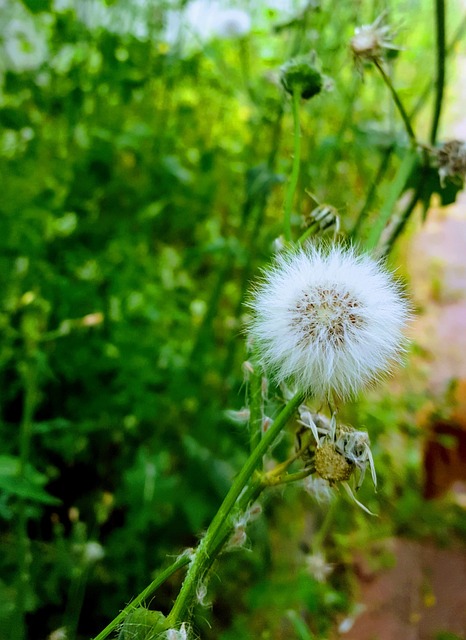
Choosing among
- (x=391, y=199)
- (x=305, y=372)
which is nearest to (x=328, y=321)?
(x=305, y=372)

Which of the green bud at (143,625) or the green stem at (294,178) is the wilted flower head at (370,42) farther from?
the green bud at (143,625)

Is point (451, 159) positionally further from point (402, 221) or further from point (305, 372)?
point (305, 372)

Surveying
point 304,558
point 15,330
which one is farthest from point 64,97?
point 304,558

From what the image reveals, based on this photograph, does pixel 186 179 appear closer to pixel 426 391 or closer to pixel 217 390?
pixel 217 390

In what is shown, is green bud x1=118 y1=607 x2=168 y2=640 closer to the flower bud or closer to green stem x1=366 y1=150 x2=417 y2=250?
the flower bud

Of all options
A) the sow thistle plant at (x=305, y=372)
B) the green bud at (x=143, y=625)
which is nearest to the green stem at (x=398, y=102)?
the sow thistle plant at (x=305, y=372)

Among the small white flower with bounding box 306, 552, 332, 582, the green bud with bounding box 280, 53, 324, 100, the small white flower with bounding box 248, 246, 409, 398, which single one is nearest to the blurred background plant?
the small white flower with bounding box 306, 552, 332, 582

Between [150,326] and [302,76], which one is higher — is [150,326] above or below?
below
